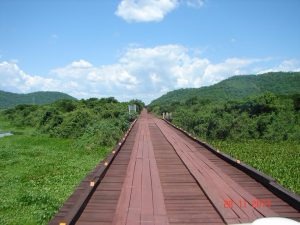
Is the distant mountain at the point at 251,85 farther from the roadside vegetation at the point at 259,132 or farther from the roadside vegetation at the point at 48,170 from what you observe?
the roadside vegetation at the point at 48,170

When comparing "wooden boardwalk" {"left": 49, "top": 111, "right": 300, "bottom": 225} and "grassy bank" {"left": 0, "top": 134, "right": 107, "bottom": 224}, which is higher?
"wooden boardwalk" {"left": 49, "top": 111, "right": 300, "bottom": 225}

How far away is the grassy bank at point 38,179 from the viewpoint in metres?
9.16

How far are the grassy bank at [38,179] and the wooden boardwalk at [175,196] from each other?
1.77 m

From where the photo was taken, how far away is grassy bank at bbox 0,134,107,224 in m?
9.16

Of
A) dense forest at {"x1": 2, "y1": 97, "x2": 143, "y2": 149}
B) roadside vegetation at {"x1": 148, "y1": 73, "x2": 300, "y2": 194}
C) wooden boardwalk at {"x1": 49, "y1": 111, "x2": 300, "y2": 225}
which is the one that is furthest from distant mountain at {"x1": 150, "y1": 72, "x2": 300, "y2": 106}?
wooden boardwalk at {"x1": 49, "y1": 111, "x2": 300, "y2": 225}

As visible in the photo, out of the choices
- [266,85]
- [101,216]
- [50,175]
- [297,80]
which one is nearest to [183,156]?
[50,175]

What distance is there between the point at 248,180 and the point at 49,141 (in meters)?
21.6

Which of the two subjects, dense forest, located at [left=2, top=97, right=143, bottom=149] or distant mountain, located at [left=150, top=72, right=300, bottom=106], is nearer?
dense forest, located at [left=2, top=97, right=143, bottom=149]

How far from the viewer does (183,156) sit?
475 inches

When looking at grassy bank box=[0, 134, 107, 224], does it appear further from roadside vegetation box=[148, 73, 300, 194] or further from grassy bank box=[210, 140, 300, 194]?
roadside vegetation box=[148, 73, 300, 194]

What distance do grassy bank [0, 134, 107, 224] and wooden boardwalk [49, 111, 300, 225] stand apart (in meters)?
1.77
